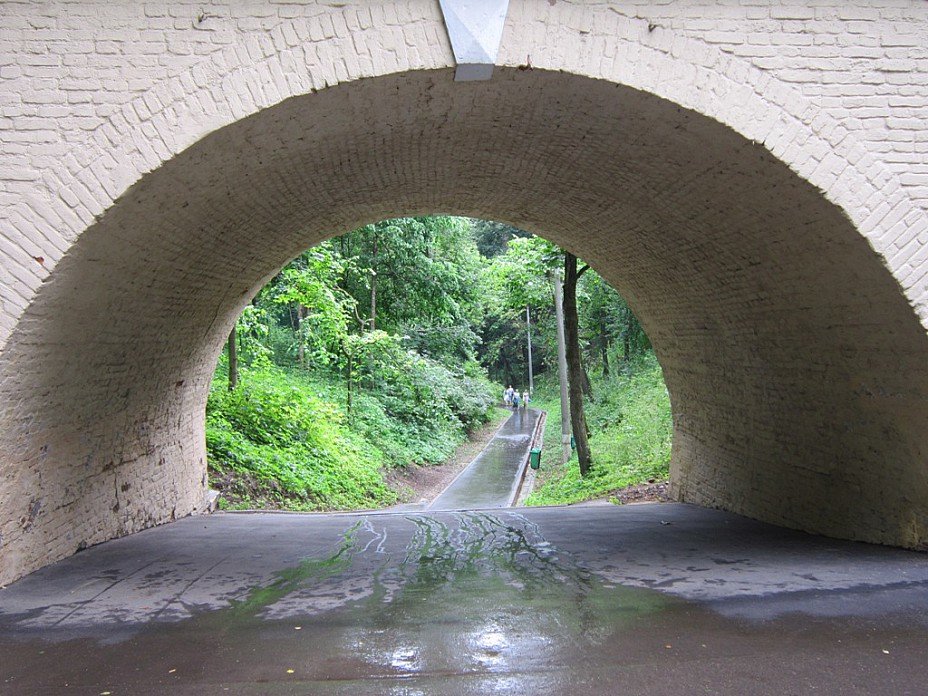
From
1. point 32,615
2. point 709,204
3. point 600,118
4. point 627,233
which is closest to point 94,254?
point 32,615

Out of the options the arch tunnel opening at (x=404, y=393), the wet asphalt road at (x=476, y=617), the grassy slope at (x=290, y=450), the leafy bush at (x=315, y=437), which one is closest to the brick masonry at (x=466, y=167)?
the wet asphalt road at (x=476, y=617)

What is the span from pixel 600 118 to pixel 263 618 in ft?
13.8

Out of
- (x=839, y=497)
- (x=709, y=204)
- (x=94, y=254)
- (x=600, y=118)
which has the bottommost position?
(x=839, y=497)

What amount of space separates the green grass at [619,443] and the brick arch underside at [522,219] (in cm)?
450

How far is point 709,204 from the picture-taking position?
6.27 m

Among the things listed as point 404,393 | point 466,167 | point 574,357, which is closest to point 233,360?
point 574,357

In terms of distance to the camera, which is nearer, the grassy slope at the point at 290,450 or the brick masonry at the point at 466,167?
the brick masonry at the point at 466,167

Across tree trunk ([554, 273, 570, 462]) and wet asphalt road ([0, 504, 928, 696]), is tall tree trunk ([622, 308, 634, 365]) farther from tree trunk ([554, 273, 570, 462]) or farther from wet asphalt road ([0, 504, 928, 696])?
wet asphalt road ([0, 504, 928, 696])

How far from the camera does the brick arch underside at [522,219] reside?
5.23 meters

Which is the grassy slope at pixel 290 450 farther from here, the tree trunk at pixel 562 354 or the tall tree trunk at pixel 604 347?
the tall tree trunk at pixel 604 347

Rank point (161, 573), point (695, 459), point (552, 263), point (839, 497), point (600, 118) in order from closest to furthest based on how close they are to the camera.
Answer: point (600, 118) → point (161, 573) → point (839, 497) → point (695, 459) → point (552, 263)

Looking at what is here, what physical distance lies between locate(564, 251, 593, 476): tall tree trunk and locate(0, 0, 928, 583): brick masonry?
686cm

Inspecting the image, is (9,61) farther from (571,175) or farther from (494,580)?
(494,580)

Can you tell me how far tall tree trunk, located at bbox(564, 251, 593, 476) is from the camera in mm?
14375
